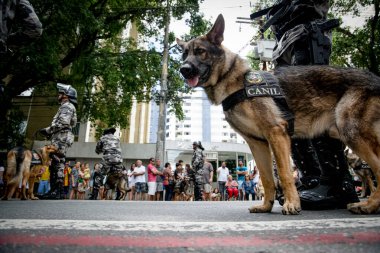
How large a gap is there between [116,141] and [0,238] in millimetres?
8322

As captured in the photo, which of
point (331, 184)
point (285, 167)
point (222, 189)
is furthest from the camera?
point (222, 189)

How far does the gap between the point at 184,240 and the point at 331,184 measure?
7.23ft

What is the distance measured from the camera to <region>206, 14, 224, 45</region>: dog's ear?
3.00 metres

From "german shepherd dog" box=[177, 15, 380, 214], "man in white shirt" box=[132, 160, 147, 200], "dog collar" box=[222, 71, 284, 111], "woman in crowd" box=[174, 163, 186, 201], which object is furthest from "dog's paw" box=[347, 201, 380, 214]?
"woman in crowd" box=[174, 163, 186, 201]

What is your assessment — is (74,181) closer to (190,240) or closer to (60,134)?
(60,134)

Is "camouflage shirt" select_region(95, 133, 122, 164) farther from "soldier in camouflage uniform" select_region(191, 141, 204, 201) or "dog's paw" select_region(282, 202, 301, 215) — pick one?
"dog's paw" select_region(282, 202, 301, 215)

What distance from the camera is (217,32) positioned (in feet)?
10.0

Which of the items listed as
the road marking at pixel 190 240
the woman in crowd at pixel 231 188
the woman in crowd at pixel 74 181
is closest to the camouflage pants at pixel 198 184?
the woman in crowd at pixel 231 188

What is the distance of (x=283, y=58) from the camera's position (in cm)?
361

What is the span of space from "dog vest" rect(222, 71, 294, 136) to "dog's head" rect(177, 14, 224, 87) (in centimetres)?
41

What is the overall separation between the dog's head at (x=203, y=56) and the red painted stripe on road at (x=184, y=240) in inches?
78.1

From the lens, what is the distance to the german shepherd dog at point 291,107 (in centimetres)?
228

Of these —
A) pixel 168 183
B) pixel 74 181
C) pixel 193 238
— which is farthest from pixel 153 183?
pixel 193 238

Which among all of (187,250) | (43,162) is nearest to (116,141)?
(43,162)
